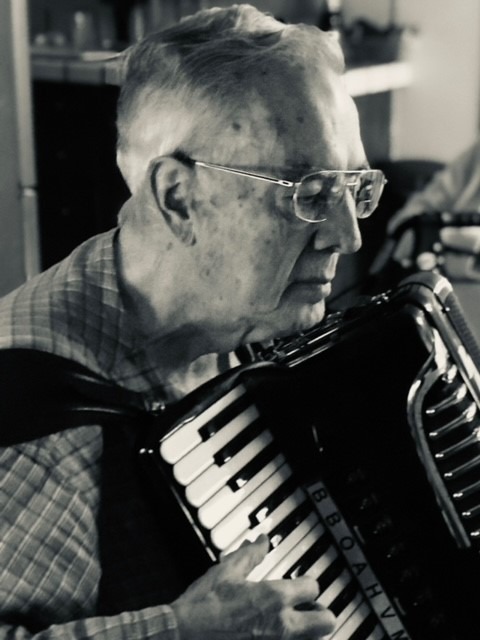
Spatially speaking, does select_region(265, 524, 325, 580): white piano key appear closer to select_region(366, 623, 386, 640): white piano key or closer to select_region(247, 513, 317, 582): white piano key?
select_region(247, 513, 317, 582): white piano key

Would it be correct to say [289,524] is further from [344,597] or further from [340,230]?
[340,230]

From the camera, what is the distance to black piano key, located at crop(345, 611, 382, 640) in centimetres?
102

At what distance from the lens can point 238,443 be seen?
3.07 feet

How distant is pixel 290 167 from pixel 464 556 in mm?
416

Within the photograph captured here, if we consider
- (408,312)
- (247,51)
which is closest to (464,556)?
(408,312)

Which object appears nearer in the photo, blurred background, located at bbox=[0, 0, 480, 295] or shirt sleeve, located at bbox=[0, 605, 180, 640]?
shirt sleeve, located at bbox=[0, 605, 180, 640]

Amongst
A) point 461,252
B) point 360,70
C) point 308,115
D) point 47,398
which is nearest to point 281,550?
point 47,398

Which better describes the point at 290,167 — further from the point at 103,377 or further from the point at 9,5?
the point at 9,5

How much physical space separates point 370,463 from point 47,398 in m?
0.32

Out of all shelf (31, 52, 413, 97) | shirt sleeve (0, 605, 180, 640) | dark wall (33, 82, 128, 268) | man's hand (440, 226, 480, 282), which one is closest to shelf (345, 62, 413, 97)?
shelf (31, 52, 413, 97)

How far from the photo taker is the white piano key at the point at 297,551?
37.1 inches

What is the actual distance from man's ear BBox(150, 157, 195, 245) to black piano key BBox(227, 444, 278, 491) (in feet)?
0.69

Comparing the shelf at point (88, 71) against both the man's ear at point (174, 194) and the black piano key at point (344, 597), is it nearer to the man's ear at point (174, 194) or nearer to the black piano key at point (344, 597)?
the man's ear at point (174, 194)

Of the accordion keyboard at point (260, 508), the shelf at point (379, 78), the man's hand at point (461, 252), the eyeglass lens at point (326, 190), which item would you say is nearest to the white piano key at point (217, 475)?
the accordion keyboard at point (260, 508)
